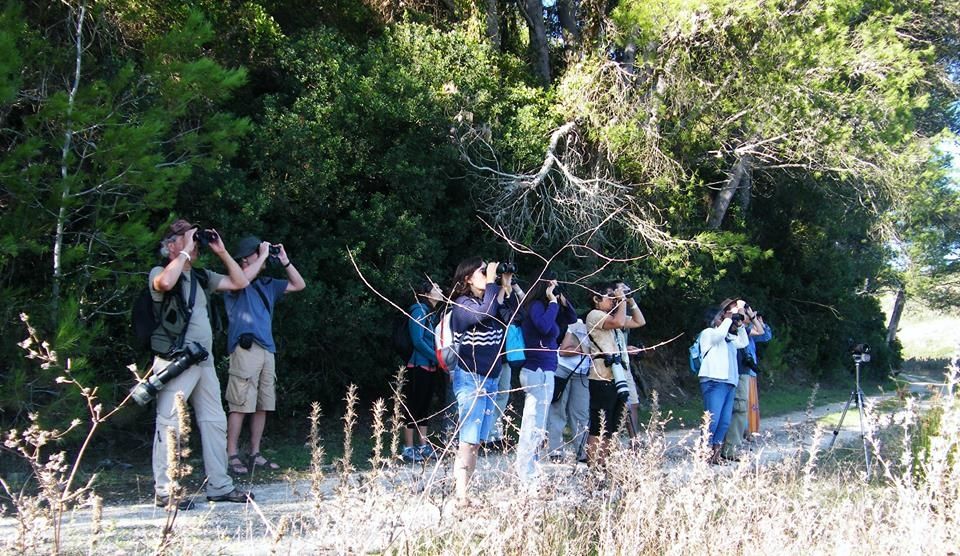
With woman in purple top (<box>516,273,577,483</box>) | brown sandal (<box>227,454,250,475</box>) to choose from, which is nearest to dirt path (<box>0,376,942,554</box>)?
brown sandal (<box>227,454,250,475</box>)

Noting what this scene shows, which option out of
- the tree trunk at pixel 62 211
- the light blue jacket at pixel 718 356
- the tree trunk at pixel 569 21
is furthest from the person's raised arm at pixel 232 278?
the tree trunk at pixel 569 21

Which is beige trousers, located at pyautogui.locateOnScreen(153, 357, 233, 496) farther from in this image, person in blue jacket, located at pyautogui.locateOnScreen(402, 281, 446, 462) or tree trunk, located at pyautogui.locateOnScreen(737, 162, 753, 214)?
tree trunk, located at pyautogui.locateOnScreen(737, 162, 753, 214)

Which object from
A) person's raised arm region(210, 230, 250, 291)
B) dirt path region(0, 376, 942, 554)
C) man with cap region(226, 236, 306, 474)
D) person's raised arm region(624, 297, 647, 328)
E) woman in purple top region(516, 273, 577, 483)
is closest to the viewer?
dirt path region(0, 376, 942, 554)

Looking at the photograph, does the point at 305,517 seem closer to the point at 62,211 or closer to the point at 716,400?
the point at 62,211

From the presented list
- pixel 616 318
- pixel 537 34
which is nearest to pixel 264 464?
pixel 616 318

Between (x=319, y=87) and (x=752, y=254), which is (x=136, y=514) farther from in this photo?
(x=752, y=254)

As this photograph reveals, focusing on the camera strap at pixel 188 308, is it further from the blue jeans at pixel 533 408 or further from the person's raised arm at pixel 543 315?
the person's raised arm at pixel 543 315

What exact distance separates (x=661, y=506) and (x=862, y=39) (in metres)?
10.3

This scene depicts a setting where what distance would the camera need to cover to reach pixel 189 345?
18.7 feet

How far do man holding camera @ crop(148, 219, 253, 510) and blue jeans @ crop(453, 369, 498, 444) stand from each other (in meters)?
1.73

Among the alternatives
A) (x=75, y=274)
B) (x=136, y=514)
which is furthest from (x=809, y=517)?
(x=75, y=274)

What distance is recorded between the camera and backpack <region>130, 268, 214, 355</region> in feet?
18.8

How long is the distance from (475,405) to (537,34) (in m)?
9.48

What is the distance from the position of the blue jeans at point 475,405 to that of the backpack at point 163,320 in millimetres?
1939
